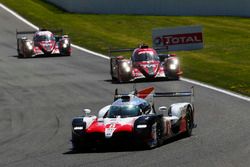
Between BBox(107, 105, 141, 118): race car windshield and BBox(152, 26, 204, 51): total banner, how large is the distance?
80.9 ft

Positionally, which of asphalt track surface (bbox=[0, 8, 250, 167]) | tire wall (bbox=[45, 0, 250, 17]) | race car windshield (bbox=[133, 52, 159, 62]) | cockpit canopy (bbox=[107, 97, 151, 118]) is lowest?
asphalt track surface (bbox=[0, 8, 250, 167])

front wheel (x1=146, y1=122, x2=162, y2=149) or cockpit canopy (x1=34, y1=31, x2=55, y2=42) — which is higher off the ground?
cockpit canopy (x1=34, y1=31, x2=55, y2=42)

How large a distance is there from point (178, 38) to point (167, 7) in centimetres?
1885

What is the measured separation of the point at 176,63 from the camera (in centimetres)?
3669

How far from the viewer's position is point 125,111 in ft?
69.8

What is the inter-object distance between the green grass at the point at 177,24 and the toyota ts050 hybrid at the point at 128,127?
42.9 feet

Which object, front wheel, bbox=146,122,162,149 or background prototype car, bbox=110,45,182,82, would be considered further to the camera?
background prototype car, bbox=110,45,182,82

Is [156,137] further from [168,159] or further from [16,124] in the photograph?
[16,124]

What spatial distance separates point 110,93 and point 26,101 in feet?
11.5

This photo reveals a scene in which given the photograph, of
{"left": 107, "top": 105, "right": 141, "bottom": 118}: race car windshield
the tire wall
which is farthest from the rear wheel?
the tire wall

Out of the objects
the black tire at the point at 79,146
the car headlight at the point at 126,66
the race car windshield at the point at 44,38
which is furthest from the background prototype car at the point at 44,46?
the black tire at the point at 79,146

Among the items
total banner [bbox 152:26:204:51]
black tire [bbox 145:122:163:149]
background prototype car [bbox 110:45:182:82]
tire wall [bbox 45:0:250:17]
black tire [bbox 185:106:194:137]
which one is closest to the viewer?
black tire [bbox 145:122:163:149]

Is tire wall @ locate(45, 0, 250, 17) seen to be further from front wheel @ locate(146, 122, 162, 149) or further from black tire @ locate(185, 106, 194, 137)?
front wheel @ locate(146, 122, 162, 149)

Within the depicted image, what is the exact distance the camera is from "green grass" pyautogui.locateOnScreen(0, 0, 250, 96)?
40.1 metres
